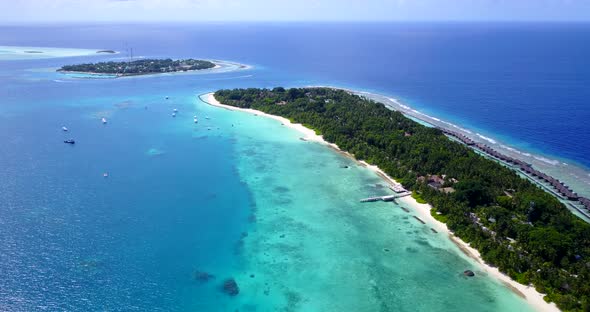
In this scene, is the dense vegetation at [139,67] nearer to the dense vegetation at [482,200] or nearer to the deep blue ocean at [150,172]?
the deep blue ocean at [150,172]

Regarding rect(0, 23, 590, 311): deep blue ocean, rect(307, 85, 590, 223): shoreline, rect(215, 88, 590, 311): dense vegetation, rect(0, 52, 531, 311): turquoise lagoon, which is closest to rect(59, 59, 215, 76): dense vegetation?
rect(0, 23, 590, 311): deep blue ocean

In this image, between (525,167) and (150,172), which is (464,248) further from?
(150,172)

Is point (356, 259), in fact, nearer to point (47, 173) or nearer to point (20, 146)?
point (47, 173)

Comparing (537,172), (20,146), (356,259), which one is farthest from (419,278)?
(20,146)

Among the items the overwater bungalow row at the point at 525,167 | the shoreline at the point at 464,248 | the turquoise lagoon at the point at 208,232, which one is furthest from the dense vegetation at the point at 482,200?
the overwater bungalow row at the point at 525,167

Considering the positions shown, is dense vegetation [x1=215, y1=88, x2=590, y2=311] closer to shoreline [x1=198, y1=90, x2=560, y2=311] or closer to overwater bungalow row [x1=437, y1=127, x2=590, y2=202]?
shoreline [x1=198, y1=90, x2=560, y2=311]

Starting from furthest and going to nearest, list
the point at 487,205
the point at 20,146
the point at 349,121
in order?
the point at 349,121 < the point at 20,146 < the point at 487,205
